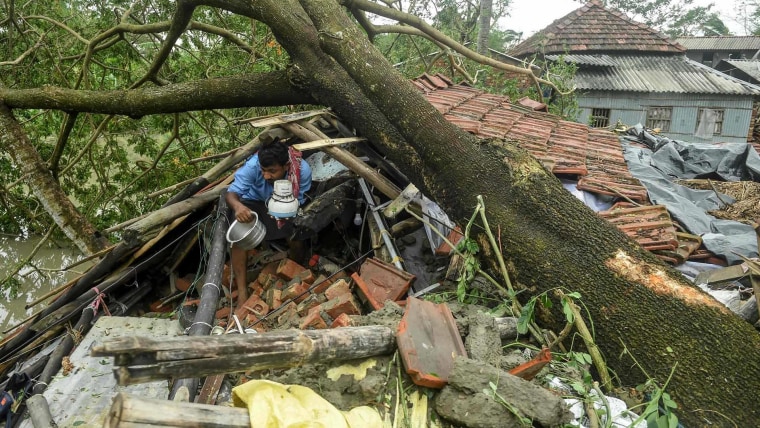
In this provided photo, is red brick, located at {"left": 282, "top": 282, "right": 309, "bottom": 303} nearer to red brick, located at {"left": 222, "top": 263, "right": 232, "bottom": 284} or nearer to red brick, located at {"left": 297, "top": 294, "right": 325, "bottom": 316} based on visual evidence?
red brick, located at {"left": 297, "top": 294, "right": 325, "bottom": 316}

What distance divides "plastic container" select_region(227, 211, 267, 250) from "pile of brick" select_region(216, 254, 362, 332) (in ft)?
1.17

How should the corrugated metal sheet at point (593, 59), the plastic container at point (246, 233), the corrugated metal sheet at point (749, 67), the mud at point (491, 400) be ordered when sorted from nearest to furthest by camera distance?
the mud at point (491, 400), the plastic container at point (246, 233), the corrugated metal sheet at point (593, 59), the corrugated metal sheet at point (749, 67)

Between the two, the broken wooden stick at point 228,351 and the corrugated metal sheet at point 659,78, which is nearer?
the broken wooden stick at point 228,351

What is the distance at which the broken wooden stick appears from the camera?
1.45 m

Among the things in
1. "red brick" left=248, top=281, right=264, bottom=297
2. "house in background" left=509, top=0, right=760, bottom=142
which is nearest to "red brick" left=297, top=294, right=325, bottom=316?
"red brick" left=248, top=281, right=264, bottom=297

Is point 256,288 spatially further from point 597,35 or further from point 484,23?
point 597,35

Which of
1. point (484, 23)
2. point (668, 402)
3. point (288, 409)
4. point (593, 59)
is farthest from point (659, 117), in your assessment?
point (288, 409)

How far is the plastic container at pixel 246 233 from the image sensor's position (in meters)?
4.18

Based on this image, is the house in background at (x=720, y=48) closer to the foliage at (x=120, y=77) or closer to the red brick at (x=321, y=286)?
the foliage at (x=120, y=77)

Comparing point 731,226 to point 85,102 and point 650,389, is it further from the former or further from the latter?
point 85,102

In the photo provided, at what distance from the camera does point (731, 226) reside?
4.11m

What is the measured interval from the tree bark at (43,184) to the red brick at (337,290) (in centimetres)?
284

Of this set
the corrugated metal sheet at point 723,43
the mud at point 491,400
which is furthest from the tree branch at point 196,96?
the corrugated metal sheet at point 723,43

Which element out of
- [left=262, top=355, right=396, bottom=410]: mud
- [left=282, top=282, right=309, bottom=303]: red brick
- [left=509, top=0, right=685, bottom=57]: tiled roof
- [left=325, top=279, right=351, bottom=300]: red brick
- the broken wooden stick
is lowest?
[left=282, top=282, right=309, bottom=303]: red brick
